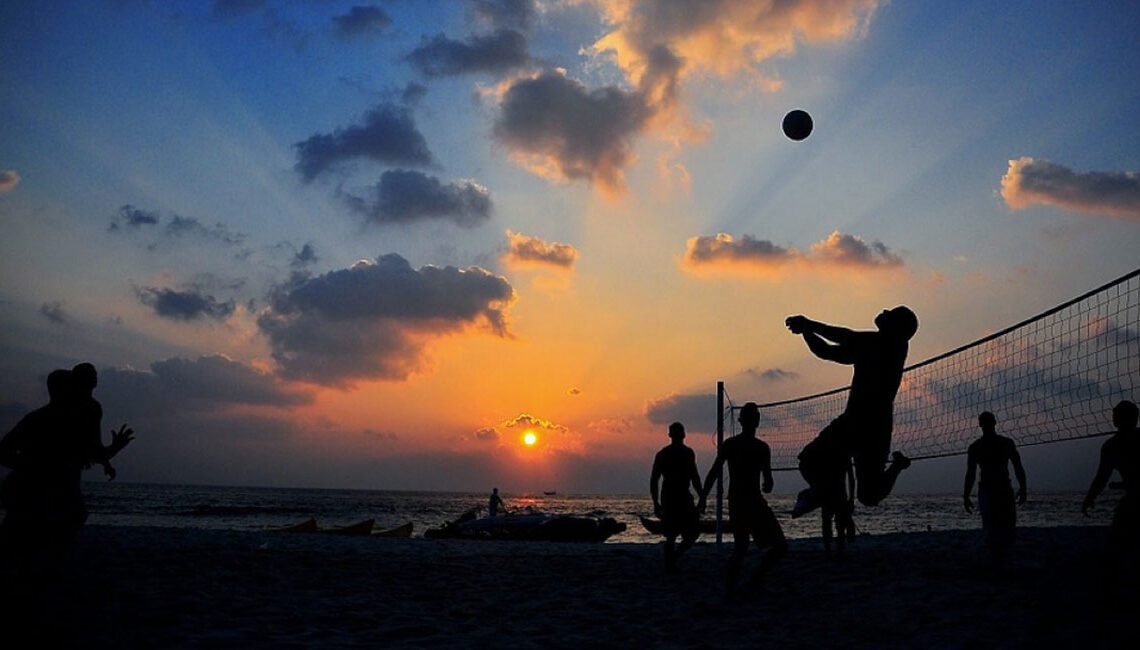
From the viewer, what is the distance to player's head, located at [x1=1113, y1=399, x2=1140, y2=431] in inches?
213

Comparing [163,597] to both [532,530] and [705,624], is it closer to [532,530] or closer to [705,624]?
[705,624]

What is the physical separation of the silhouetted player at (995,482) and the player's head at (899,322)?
4.07 m

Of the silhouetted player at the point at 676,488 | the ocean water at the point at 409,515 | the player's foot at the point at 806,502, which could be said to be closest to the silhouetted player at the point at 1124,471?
the player's foot at the point at 806,502

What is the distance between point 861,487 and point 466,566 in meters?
5.40

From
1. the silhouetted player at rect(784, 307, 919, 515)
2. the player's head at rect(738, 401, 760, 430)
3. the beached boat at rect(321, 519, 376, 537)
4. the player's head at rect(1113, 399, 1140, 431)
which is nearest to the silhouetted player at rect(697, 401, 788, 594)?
the player's head at rect(738, 401, 760, 430)

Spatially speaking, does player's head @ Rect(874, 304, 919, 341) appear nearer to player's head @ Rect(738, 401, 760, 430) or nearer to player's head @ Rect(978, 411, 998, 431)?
player's head @ Rect(738, 401, 760, 430)

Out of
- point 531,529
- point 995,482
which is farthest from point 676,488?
point 531,529

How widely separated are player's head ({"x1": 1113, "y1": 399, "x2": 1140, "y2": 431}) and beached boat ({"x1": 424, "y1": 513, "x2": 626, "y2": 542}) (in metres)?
13.6

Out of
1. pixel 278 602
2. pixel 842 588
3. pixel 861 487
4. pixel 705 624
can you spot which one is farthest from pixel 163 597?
pixel 842 588

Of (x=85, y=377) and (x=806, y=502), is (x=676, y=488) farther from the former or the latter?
(x=85, y=377)

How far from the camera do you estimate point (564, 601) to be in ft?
21.6

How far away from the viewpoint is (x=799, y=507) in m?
5.08

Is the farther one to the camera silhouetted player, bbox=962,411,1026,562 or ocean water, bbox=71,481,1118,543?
ocean water, bbox=71,481,1118,543

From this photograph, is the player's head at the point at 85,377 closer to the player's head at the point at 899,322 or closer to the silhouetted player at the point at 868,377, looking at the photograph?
the silhouetted player at the point at 868,377
